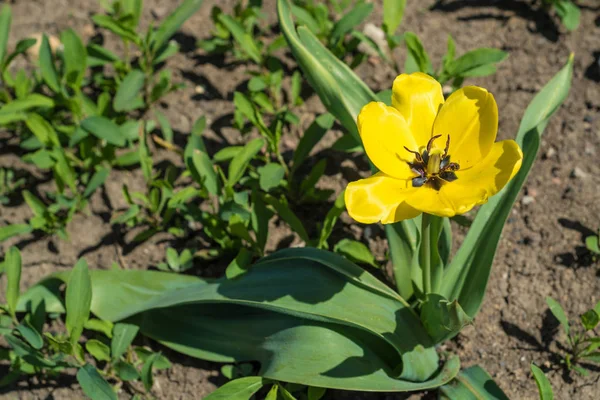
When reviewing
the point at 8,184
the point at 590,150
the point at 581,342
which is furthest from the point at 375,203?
the point at 8,184

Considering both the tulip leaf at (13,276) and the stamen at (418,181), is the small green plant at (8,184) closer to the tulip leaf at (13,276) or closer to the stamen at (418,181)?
the tulip leaf at (13,276)

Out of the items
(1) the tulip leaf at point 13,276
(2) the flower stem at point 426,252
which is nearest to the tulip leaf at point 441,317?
(2) the flower stem at point 426,252

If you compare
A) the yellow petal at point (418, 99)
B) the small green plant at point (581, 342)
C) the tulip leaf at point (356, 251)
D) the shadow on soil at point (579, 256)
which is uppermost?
the yellow petal at point (418, 99)

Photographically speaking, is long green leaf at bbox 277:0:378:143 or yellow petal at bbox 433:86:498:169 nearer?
yellow petal at bbox 433:86:498:169

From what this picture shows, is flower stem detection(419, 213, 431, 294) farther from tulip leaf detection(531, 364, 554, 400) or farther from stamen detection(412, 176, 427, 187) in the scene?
tulip leaf detection(531, 364, 554, 400)

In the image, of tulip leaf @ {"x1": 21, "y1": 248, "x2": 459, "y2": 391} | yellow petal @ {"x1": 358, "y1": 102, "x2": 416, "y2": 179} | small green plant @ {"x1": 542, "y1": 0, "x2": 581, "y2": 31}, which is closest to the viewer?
yellow petal @ {"x1": 358, "y1": 102, "x2": 416, "y2": 179}

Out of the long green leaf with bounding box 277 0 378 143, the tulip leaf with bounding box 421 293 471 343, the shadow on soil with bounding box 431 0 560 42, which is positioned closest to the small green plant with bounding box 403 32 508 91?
the long green leaf with bounding box 277 0 378 143

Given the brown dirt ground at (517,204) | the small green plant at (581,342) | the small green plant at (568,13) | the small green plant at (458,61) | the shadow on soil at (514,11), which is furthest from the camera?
the shadow on soil at (514,11)

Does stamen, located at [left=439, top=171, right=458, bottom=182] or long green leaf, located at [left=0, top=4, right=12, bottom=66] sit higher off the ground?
long green leaf, located at [left=0, top=4, right=12, bottom=66]
